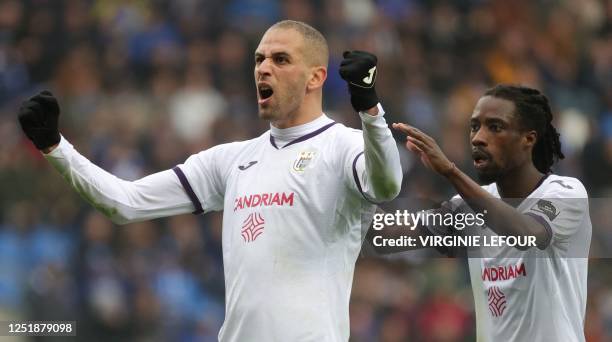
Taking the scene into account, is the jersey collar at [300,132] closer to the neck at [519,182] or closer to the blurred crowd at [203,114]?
the neck at [519,182]

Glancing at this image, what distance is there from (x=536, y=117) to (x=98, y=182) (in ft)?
7.98

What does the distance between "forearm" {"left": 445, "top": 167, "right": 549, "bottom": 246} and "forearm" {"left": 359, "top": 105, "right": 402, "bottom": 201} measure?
12.2 inches

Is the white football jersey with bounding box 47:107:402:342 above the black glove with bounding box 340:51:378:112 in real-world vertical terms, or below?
below

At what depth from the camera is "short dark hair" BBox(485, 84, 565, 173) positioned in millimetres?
7043

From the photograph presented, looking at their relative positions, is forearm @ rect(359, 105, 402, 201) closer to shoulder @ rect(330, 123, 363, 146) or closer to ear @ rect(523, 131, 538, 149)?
shoulder @ rect(330, 123, 363, 146)

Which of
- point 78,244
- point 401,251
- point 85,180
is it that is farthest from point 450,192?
point 85,180

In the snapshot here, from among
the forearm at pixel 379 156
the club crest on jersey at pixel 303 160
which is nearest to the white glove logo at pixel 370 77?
the forearm at pixel 379 156

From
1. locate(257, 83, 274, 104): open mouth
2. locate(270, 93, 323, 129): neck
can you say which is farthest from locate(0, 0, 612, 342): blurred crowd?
locate(257, 83, 274, 104): open mouth

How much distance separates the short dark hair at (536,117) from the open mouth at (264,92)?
126 cm

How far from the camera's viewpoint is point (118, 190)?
6.88 metres

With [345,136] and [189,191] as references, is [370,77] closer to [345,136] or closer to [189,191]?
[345,136]

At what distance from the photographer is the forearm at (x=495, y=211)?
6238mm

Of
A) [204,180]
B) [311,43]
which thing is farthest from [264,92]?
[204,180]

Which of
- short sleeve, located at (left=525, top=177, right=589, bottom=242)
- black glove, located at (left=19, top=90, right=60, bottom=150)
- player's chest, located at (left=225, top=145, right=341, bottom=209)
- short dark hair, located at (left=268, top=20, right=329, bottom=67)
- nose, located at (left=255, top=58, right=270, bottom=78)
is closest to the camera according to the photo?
black glove, located at (left=19, top=90, right=60, bottom=150)
